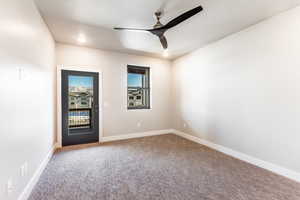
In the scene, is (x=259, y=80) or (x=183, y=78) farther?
(x=183, y=78)

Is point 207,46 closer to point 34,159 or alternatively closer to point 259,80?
point 259,80

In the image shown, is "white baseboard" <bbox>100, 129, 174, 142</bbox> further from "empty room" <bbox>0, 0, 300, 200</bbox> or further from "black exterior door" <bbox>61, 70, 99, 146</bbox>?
"black exterior door" <bbox>61, 70, 99, 146</bbox>

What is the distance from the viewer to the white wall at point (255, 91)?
219 cm

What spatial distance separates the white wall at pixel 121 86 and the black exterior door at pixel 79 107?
25 cm

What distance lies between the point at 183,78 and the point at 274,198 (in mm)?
3472

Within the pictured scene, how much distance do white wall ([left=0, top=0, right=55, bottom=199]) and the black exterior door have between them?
4.30 feet

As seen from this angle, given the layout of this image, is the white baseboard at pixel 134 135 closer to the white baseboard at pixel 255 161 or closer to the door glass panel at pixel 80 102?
the door glass panel at pixel 80 102

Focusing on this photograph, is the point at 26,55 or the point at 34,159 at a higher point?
the point at 26,55

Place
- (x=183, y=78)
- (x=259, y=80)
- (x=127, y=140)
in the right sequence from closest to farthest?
(x=259, y=80)
(x=127, y=140)
(x=183, y=78)

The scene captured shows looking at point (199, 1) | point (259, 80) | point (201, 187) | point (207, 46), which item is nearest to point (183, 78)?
point (207, 46)

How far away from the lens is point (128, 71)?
4613 mm

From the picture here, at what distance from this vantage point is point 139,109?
4562mm

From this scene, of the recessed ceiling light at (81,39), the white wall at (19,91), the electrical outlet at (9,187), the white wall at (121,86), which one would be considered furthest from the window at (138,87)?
the electrical outlet at (9,187)

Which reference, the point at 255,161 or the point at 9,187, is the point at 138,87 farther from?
the point at 9,187
